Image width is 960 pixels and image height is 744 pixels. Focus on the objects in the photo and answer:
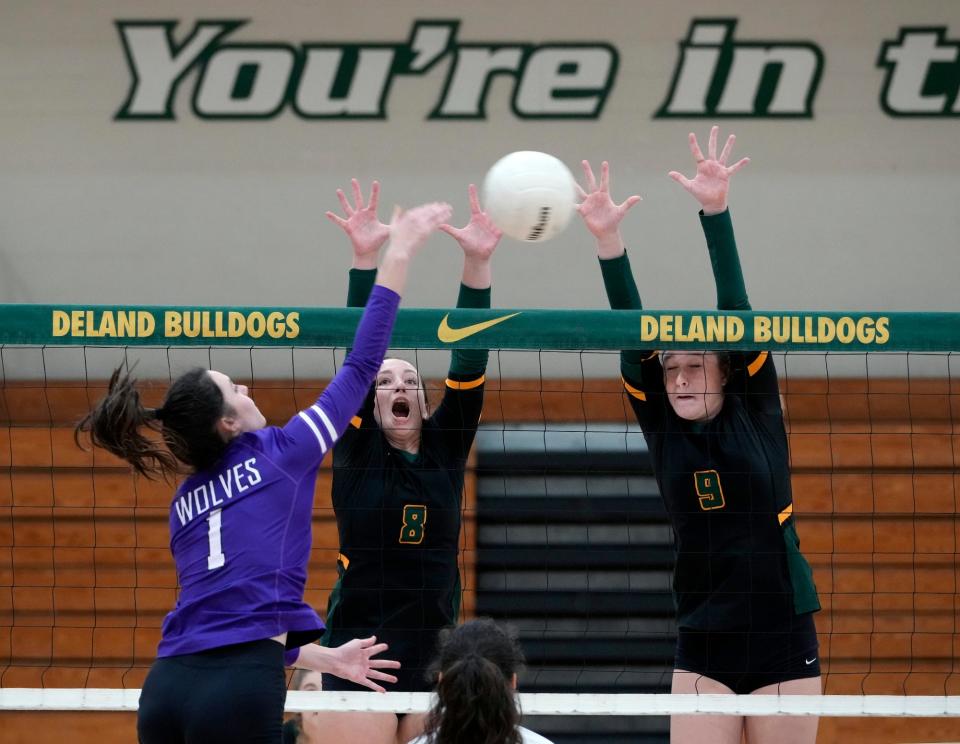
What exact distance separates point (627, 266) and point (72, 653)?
5.02 metres

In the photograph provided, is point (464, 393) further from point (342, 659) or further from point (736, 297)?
point (342, 659)

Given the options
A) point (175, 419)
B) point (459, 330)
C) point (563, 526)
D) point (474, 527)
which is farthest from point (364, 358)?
point (563, 526)

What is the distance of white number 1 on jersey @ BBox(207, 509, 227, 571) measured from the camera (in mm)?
2809

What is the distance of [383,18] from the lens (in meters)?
7.73

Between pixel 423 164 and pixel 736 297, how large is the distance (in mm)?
4040

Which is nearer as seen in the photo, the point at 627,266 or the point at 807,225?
the point at 627,266

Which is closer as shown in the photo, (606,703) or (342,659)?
(342,659)

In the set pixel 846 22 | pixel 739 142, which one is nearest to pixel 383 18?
pixel 739 142

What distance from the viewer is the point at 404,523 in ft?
13.4

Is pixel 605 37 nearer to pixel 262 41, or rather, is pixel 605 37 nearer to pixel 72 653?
pixel 262 41

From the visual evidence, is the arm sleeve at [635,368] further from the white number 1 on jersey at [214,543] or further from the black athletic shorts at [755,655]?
the white number 1 on jersey at [214,543]

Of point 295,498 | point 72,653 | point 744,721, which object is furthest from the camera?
point 72,653

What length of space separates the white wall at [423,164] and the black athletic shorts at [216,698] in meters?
5.07

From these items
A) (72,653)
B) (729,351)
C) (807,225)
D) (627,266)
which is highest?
(807,225)
